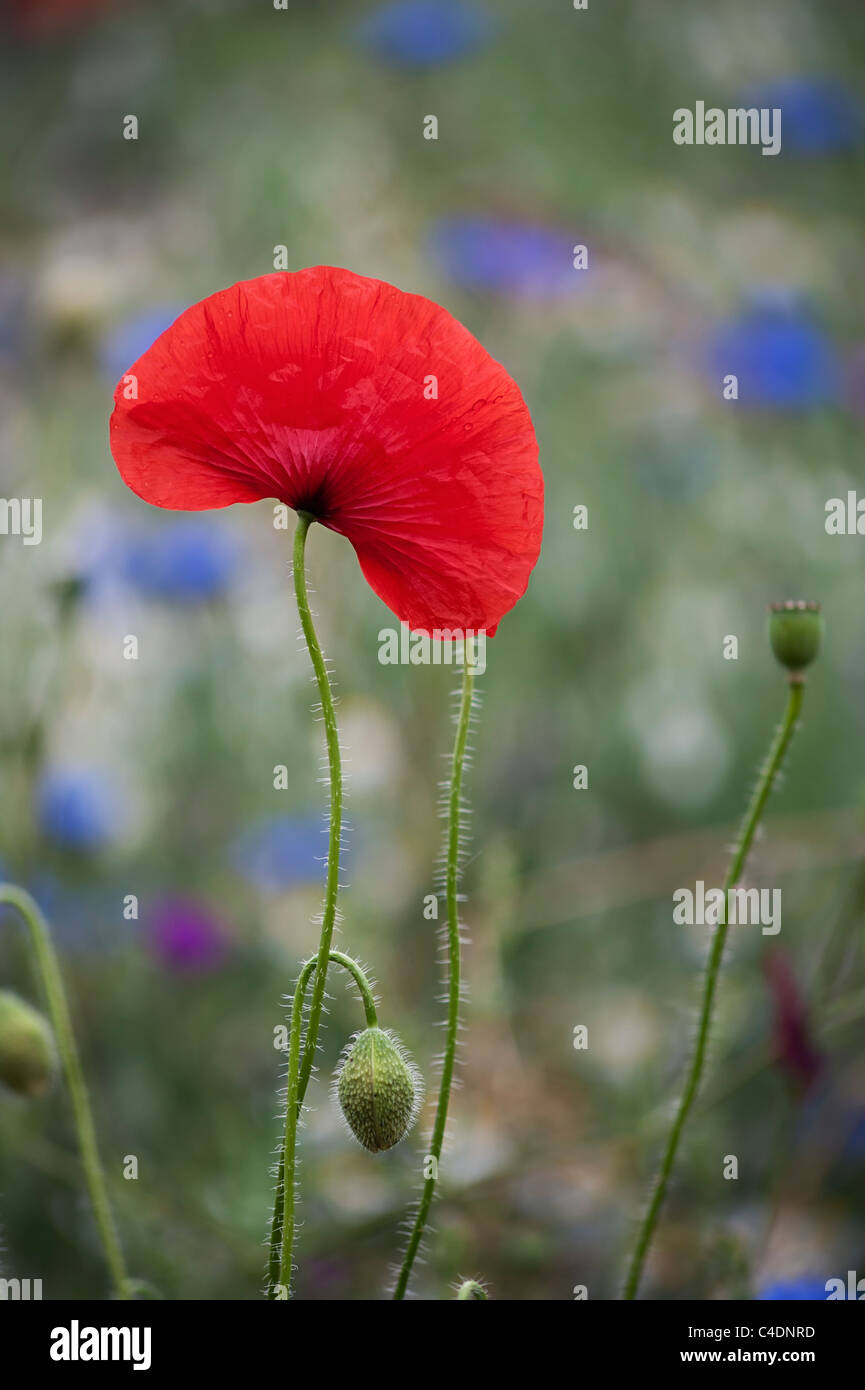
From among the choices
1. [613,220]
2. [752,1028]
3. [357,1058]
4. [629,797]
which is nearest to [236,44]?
[613,220]

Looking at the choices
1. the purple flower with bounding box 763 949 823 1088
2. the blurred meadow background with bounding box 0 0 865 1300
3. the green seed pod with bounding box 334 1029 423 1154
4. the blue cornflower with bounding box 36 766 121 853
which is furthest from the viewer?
the blue cornflower with bounding box 36 766 121 853

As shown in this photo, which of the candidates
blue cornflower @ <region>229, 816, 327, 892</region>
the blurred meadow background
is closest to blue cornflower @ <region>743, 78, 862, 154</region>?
the blurred meadow background

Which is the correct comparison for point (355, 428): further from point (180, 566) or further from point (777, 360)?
point (777, 360)

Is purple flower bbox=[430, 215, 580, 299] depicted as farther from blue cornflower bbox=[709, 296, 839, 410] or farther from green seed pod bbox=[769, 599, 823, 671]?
green seed pod bbox=[769, 599, 823, 671]

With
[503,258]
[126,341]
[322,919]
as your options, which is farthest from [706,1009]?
[503,258]

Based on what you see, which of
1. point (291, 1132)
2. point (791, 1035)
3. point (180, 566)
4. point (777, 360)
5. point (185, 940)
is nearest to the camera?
point (291, 1132)
